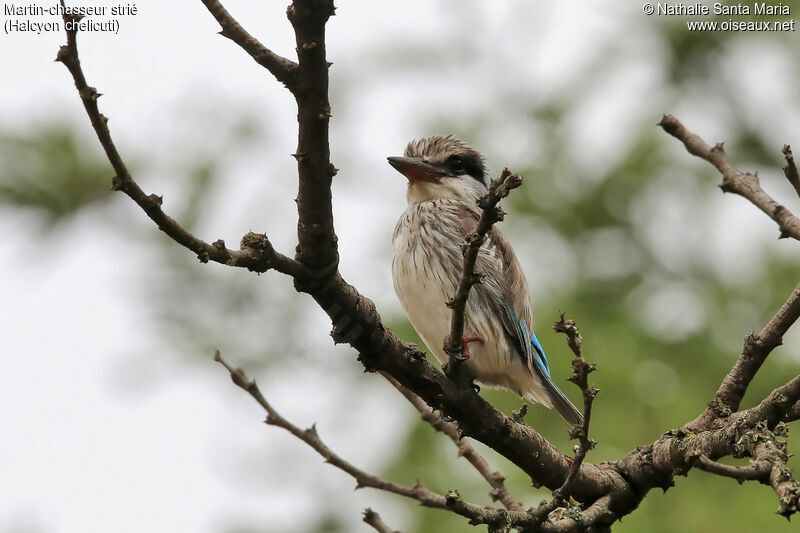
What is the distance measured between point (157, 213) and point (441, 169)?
2795mm

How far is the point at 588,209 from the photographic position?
6953mm

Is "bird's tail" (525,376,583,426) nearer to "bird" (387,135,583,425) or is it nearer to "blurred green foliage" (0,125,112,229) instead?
"bird" (387,135,583,425)

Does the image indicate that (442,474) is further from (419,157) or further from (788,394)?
(788,394)

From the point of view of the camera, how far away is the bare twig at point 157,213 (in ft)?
6.03

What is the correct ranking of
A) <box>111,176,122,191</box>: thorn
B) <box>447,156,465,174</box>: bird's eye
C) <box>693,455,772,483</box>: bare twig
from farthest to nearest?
<box>447,156,465,174</box>: bird's eye, <box>693,455,772,483</box>: bare twig, <box>111,176,122,191</box>: thorn

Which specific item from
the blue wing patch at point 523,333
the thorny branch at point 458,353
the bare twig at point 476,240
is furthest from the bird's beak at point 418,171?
the bare twig at point 476,240

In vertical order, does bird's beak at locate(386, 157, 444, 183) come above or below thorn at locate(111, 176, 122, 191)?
above

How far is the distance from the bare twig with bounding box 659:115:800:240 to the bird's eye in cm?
235

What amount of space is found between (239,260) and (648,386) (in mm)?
3499

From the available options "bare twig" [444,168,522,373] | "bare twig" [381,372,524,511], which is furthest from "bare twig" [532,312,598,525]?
"bare twig" [381,372,524,511]

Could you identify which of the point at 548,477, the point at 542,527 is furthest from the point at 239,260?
the point at 548,477

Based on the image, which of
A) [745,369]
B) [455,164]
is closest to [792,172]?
[745,369]

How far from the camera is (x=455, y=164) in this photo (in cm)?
479

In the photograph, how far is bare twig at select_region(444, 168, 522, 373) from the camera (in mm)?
2182
